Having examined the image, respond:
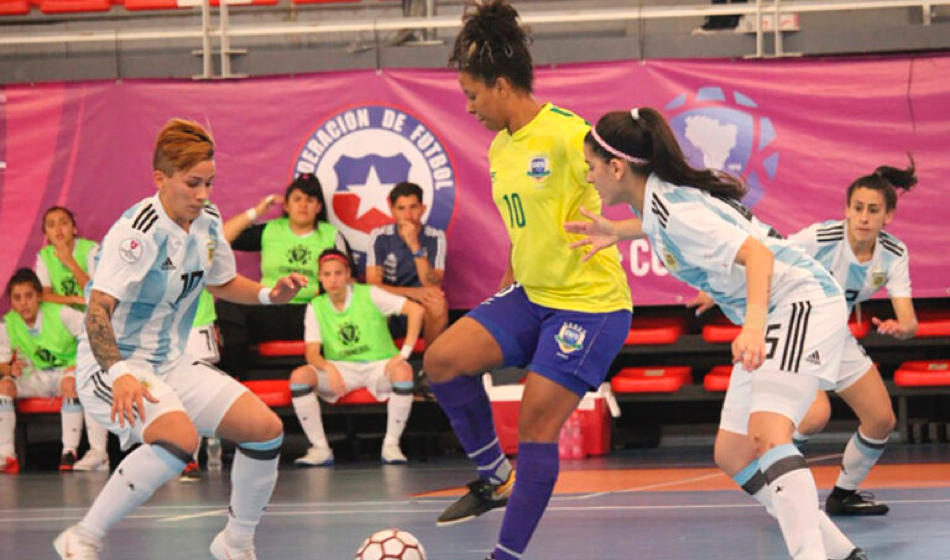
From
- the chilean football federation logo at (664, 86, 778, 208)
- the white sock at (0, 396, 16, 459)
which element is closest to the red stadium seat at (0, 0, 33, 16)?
the white sock at (0, 396, 16, 459)

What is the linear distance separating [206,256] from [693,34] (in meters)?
7.12

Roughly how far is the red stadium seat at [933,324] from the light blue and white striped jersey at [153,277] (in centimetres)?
722

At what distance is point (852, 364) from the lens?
298 inches

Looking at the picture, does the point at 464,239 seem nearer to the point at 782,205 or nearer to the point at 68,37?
the point at 782,205

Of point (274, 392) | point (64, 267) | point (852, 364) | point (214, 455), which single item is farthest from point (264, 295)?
point (64, 267)

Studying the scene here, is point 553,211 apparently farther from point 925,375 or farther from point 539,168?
point 925,375

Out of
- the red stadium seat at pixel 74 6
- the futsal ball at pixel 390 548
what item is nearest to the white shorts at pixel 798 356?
the futsal ball at pixel 390 548

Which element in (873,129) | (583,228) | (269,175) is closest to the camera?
(583,228)

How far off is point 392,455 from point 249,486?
5.91 m

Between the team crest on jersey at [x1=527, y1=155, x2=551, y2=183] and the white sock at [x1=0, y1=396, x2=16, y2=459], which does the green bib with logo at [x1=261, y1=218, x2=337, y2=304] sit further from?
the team crest on jersey at [x1=527, y1=155, x2=551, y2=183]

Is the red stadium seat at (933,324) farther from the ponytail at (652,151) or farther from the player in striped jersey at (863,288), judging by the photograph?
the ponytail at (652,151)

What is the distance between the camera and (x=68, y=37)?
13055mm

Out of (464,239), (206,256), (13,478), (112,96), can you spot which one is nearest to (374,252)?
(464,239)

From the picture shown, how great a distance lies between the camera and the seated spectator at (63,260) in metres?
12.5
